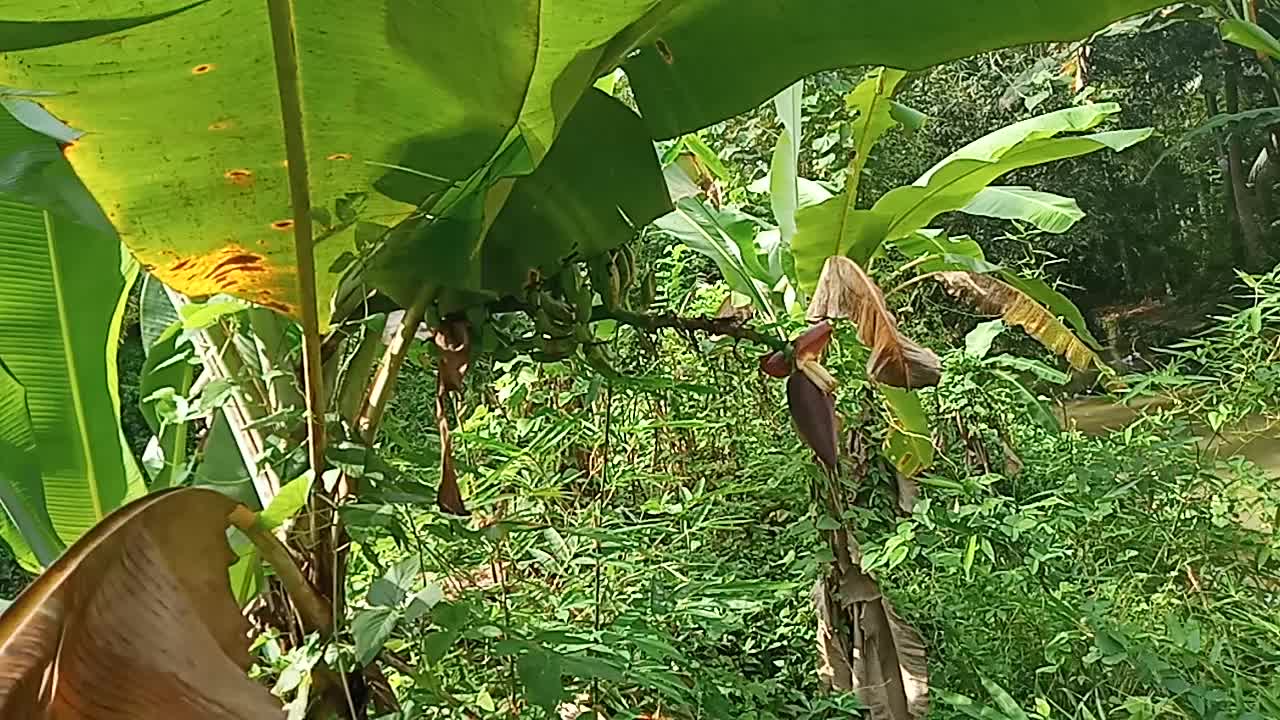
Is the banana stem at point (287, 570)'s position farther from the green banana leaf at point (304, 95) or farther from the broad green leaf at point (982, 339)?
the broad green leaf at point (982, 339)

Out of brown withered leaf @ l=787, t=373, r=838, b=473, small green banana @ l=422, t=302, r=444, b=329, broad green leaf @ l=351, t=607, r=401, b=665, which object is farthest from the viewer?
brown withered leaf @ l=787, t=373, r=838, b=473

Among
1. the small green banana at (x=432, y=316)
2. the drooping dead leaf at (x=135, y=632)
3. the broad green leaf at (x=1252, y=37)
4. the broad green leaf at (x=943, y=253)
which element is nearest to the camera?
the drooping dead leaf at (x=135, y=632)

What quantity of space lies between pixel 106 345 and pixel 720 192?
Result: 2.94ft

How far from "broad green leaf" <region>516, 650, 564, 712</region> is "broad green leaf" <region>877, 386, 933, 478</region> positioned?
1.61ft

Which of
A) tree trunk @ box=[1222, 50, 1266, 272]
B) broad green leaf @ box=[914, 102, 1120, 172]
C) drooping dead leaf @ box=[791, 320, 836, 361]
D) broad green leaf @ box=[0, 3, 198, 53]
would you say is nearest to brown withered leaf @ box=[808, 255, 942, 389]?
drooping dead leaf @ box=[791, 320, 836, 361]

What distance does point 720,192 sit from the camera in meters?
1.31

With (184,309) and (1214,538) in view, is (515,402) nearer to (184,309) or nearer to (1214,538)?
(184,309)

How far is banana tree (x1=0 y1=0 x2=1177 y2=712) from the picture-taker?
12.7 inches

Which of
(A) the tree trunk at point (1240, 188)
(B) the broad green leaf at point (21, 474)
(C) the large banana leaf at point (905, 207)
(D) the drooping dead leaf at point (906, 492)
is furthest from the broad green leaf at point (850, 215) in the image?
(A) the tree trunk at point (1240, 188)

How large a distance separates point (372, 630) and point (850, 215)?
657 millimetres

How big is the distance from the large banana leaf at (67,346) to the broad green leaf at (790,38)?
310 millimetres

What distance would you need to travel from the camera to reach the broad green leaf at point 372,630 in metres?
0.37

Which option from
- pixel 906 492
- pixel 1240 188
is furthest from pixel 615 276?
pixel 1240 188

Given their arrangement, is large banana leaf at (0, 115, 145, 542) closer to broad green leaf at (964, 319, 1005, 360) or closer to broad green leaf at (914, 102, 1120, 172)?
broad green leaf at (914, 102, 1120, 172)
